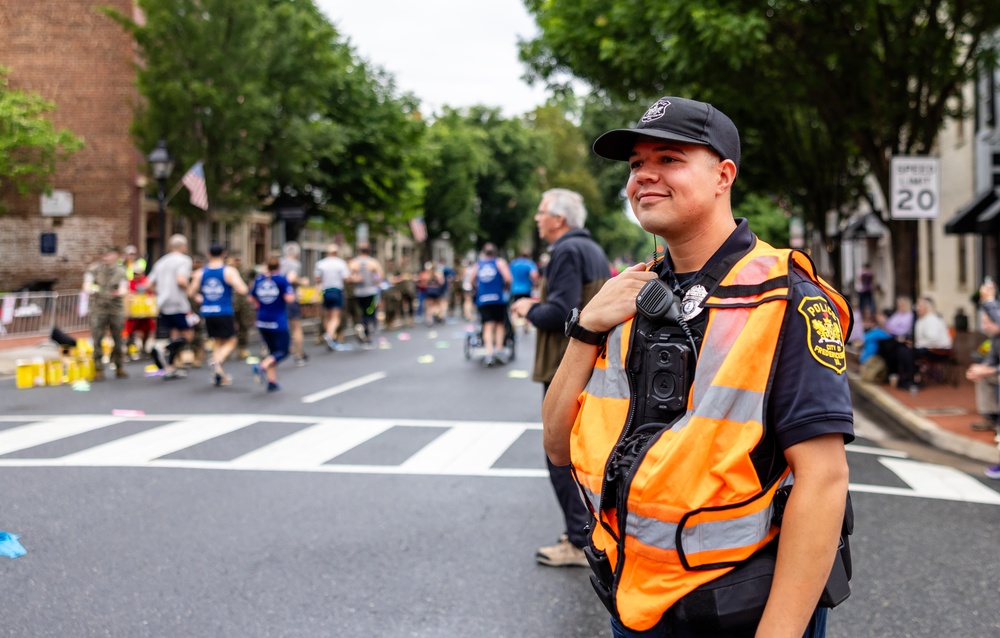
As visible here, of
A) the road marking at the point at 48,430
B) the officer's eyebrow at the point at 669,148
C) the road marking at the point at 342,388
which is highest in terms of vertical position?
the officer's eyebrow at the point at 669,148

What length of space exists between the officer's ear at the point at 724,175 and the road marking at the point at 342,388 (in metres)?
10.5

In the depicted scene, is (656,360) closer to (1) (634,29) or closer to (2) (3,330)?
(1) (634,29)

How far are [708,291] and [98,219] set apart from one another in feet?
109

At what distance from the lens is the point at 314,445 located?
9.12 metres

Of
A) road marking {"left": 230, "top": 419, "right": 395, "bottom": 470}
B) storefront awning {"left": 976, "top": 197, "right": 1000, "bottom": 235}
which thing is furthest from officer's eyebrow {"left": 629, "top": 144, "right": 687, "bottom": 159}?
storefront awning {"left": 976, "top": 197, "right": 1000, "bottom": 235}

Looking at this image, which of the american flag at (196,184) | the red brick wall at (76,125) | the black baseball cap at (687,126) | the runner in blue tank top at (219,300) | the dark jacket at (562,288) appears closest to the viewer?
the black baseball cap at (687,126)

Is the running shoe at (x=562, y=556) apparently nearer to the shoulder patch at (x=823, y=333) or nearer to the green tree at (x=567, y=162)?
the shoulder patch at (x=823, y=333)

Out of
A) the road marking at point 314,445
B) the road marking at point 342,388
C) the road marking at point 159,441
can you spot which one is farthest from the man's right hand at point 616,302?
the road marking at point 342,388

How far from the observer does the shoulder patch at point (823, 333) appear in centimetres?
197

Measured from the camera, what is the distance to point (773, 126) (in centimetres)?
2512

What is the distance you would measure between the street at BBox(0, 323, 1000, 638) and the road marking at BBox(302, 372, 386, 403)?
1181mm

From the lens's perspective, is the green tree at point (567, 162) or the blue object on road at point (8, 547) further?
the green tree at point (567, 162)

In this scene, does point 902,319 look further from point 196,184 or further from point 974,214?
point 196,184

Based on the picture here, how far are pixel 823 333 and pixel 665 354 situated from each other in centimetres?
30
